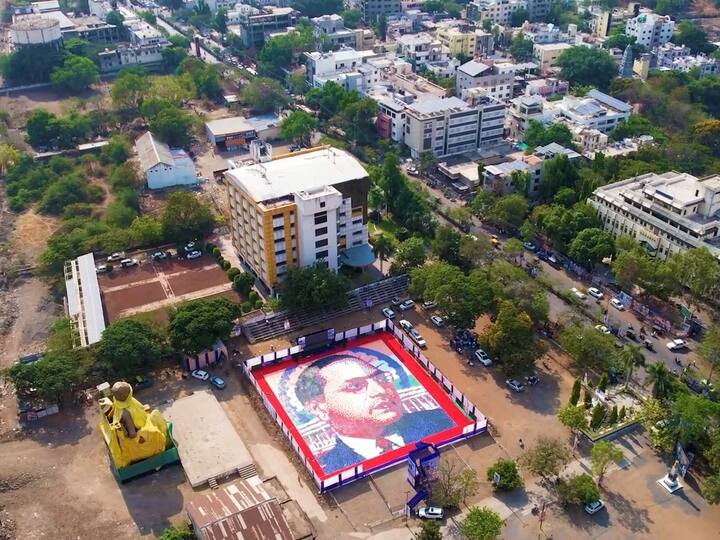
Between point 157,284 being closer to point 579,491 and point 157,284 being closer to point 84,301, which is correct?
point 84,301

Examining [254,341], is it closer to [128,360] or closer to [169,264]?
[128,360]

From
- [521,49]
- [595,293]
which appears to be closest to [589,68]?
[521,49]

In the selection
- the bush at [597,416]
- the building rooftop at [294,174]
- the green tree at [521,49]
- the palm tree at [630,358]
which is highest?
the building rooftop at [294,174]

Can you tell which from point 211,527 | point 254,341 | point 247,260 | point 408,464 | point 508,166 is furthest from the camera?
point 508,166

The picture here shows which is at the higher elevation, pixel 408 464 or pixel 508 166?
pixel 508 166

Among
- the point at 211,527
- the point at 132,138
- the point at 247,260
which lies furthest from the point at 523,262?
the point at 132,138

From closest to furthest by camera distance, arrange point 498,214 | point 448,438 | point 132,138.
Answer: point 448,438
point 498,214
point 132,138

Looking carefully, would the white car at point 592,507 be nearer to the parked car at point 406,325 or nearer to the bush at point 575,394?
the bush at point 575,394

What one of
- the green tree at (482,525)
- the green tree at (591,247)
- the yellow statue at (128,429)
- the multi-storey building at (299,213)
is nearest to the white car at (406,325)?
the multi-storey building at (299,213)
